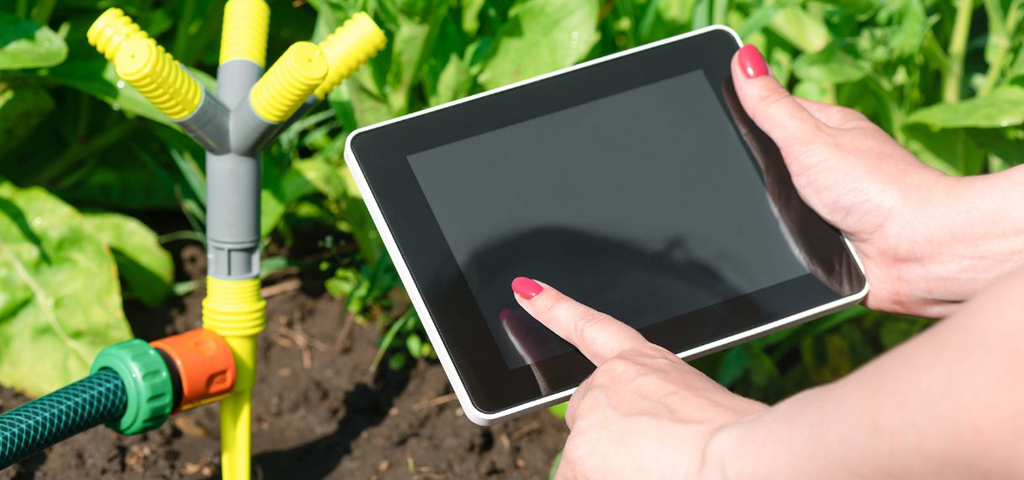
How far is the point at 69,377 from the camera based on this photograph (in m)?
1.35

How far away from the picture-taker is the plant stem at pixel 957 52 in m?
1.53

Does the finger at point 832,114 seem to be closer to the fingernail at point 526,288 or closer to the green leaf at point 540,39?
the green leaf at point 540,39

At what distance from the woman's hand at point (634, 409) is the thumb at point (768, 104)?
0.38m

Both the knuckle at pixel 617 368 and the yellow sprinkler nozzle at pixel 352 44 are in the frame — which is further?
the yellow sprinkler nozzle at pixel 352 44

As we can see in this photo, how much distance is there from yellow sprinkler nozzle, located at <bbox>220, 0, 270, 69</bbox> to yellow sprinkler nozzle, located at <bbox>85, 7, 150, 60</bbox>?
12 cm

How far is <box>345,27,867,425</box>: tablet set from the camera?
1028mm

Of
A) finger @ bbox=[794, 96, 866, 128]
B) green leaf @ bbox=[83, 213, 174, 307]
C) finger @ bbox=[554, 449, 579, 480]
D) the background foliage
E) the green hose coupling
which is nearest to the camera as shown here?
finger @ bbox=[554, 449, 579, 480]

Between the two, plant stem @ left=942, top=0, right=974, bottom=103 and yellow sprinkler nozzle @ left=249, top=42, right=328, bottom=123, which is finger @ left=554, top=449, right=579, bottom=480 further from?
plant stem @ left=942, top=0, right=974, bottom=103

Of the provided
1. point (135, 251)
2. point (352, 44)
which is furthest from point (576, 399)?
point (135, 251)

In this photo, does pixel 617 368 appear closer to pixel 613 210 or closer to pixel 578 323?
pixel 578 323

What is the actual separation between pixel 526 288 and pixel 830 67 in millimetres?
660

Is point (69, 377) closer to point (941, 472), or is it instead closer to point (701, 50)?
point (701, 50)

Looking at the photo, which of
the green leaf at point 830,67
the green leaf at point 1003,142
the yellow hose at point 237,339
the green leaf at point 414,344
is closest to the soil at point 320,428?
the green leaf at point 414,344

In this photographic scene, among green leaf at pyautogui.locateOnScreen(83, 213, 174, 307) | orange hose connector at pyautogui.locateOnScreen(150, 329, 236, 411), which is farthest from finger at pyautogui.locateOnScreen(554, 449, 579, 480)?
green leaf at pyautogui.locateOnScreen(83, 213, 174, 307)
